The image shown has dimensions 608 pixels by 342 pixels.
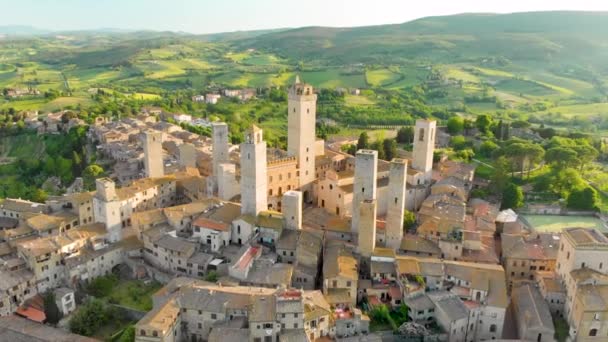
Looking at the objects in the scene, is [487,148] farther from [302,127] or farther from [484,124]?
[302,127]

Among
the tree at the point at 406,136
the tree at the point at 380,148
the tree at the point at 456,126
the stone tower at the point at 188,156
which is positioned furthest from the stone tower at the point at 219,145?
the tree at the point at 456,126

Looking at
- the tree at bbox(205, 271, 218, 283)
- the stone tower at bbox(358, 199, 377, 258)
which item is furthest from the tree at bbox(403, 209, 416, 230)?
the tree at bbox(205, 271, 218, 283)

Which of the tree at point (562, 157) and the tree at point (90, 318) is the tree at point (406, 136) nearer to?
the tree at point (562, 157)

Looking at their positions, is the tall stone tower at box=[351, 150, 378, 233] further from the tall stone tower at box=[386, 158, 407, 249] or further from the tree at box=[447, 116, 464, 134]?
the tree at box=[447, 116, 464, 134]

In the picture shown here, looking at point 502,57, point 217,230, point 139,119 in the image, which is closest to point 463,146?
point 217,230

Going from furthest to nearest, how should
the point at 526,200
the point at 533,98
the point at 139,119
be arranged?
the point at 533,98, the point at 139,119, the point at 526,200

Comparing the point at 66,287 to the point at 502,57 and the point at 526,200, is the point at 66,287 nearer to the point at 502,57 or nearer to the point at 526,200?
the point at 526,200
